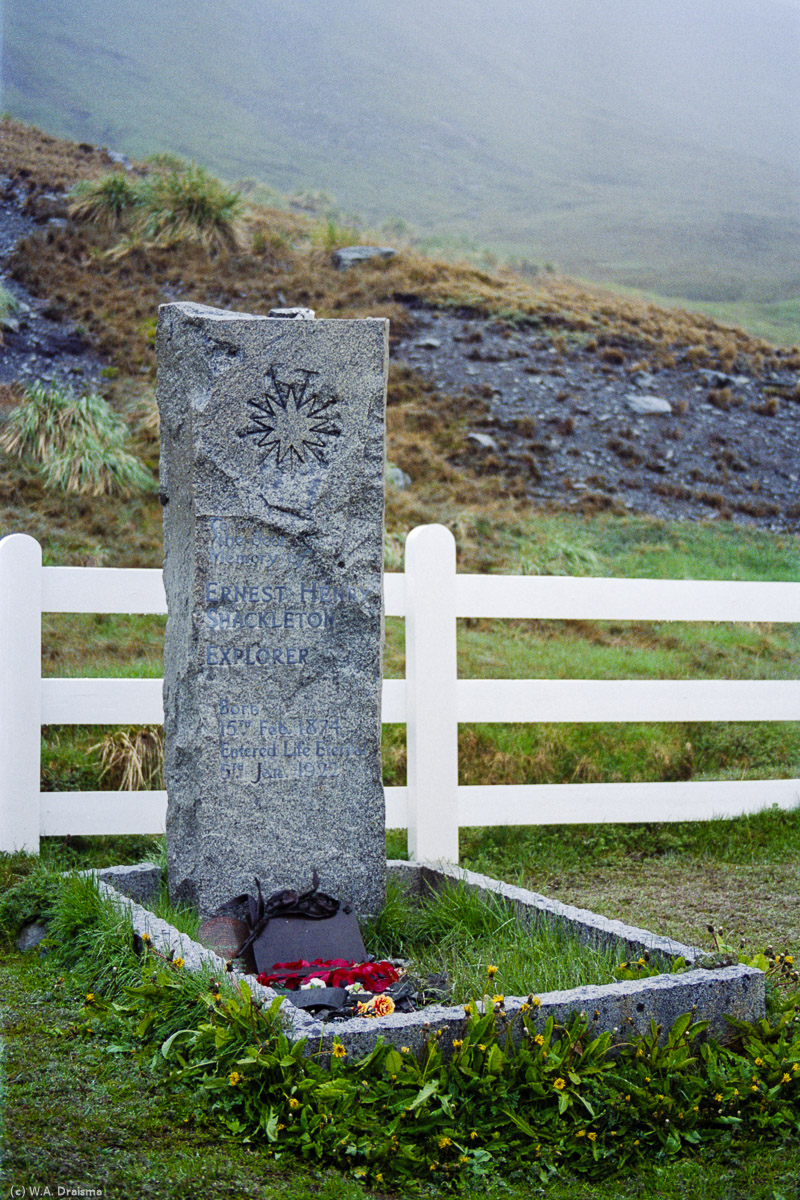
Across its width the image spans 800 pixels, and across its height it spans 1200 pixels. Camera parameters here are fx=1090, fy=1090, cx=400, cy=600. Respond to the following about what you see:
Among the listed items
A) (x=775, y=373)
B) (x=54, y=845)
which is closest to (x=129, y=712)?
(x=54, y=845)

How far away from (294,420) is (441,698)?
2052 millimetres

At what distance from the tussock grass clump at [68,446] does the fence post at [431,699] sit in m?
7.28

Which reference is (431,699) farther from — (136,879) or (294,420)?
(294,420)

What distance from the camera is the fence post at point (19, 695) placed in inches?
213

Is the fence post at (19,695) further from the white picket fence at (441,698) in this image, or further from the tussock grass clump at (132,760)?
the tussock grass clump at (132,760)

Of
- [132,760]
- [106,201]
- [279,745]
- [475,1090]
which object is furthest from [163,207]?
[475,1090]

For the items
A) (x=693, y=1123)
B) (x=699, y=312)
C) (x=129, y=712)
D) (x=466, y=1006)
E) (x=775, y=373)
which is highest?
(x=699, y=312)

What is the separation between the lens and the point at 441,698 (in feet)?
19.3

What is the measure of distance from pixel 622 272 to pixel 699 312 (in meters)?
2.12

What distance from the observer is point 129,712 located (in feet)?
19.1

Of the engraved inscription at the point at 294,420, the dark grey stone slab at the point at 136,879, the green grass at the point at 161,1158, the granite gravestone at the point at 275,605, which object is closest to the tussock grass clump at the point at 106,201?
the granite gravestone at the point at 275,605

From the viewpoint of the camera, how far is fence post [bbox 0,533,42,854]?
5.41 m

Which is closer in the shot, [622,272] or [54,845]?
[54,845]

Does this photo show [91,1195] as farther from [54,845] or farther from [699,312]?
[699,312]
